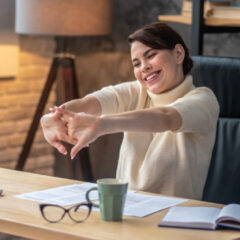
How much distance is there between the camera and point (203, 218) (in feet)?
5.65

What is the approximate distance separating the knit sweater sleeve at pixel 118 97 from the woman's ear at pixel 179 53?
190 mm

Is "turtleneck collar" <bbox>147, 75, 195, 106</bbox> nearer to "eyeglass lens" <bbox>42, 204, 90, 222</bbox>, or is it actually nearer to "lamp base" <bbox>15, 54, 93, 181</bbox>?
"eyeglass lens" <bbox>42, 204, 90, 222</bbox>

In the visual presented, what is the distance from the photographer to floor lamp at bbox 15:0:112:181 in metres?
3.82

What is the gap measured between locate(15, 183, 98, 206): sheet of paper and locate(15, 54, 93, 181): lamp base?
1962 millimetres

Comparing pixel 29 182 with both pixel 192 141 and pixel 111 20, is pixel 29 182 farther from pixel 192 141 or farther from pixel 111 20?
pixel 111 20

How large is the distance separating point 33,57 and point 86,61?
0.36 m

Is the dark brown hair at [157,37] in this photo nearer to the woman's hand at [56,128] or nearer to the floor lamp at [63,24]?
the woman's hand at [56,128]

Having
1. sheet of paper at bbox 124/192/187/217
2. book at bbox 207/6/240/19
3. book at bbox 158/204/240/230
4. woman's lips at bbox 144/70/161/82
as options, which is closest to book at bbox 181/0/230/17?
book at bbox 207/6/240/19

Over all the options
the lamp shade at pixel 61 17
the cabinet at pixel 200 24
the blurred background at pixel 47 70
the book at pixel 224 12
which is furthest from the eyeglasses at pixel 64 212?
the blurred background at pixel 47 70

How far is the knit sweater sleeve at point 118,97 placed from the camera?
2.42m

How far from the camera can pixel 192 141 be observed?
2275mm

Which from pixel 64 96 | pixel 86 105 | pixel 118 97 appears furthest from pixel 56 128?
pixel 64 96

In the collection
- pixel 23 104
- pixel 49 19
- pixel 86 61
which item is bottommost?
pixel 23 104

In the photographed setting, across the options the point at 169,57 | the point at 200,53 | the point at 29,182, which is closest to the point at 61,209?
the point at 29,182
